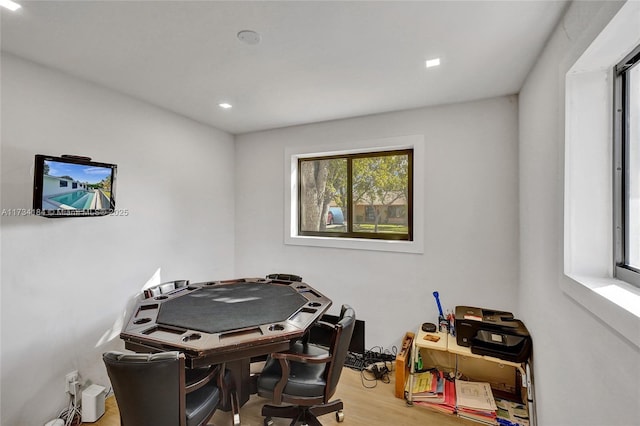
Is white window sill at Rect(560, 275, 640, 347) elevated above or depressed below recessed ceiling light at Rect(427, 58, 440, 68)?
below

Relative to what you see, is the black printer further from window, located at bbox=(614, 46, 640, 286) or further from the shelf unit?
window, located at bbox=(614, 46, 640, 286)

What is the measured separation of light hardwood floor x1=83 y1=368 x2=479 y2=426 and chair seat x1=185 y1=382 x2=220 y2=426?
53 cm

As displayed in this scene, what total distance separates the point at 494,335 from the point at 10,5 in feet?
11.9

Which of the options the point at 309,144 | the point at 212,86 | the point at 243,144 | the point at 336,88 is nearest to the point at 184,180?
the point at 243,144

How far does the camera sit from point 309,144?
134 inches

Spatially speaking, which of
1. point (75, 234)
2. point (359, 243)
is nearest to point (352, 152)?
point (359, 243)

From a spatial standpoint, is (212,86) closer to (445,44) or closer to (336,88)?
(336,88)

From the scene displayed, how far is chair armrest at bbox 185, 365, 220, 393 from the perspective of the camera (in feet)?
4.90

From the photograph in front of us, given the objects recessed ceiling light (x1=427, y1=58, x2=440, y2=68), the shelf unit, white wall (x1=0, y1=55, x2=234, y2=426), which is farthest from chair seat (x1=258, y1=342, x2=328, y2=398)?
recessed ceiling light (x1=427, y1=58, x2=440, y2=68)

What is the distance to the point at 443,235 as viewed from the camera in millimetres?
2744

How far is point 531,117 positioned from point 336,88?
1.48 m

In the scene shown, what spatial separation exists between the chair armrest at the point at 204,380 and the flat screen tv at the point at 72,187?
59.4 inches

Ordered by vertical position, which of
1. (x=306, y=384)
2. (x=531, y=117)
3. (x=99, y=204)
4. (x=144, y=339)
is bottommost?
(x=306, y=384)

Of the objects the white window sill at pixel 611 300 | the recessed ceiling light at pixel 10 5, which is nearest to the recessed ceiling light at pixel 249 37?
the recessed ceiling light at pixel 10 5
